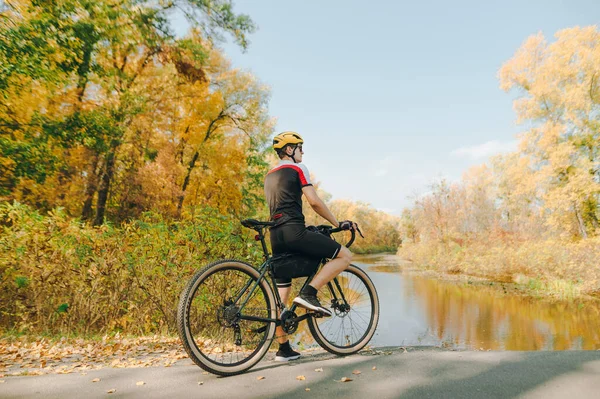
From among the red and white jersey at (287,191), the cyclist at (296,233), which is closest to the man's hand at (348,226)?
the cyclist at (296,233)

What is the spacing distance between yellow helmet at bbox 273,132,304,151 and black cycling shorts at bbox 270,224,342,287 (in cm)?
71

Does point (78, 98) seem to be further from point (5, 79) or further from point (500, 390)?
point (500, 390)

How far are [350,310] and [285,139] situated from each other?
173 cm

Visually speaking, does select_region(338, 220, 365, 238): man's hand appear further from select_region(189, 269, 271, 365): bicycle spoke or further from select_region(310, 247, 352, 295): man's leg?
select_region(189, 269, 271, 365): bicycle spoke

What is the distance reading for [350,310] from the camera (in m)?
4.05

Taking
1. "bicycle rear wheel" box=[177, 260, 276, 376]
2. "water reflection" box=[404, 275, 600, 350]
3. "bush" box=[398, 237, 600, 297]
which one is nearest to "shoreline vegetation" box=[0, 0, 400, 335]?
"bicycle rear wheel" box=[177, 260, 276, 376]

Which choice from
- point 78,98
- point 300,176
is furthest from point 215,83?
point 300,176

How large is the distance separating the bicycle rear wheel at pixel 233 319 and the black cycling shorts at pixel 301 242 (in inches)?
12.6

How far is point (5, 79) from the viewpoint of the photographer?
711cm

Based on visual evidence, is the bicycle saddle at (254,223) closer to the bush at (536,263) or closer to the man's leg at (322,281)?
the man's leg at (322,281)

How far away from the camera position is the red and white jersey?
3508 millimetres

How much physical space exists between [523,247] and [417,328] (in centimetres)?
1134

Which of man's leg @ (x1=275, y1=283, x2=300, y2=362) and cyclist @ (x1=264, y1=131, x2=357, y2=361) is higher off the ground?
cyclist @ (x1=264, y1=131, x2=357, y2=361)

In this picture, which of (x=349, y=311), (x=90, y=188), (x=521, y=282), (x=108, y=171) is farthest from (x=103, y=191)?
(x=521, y=282)
